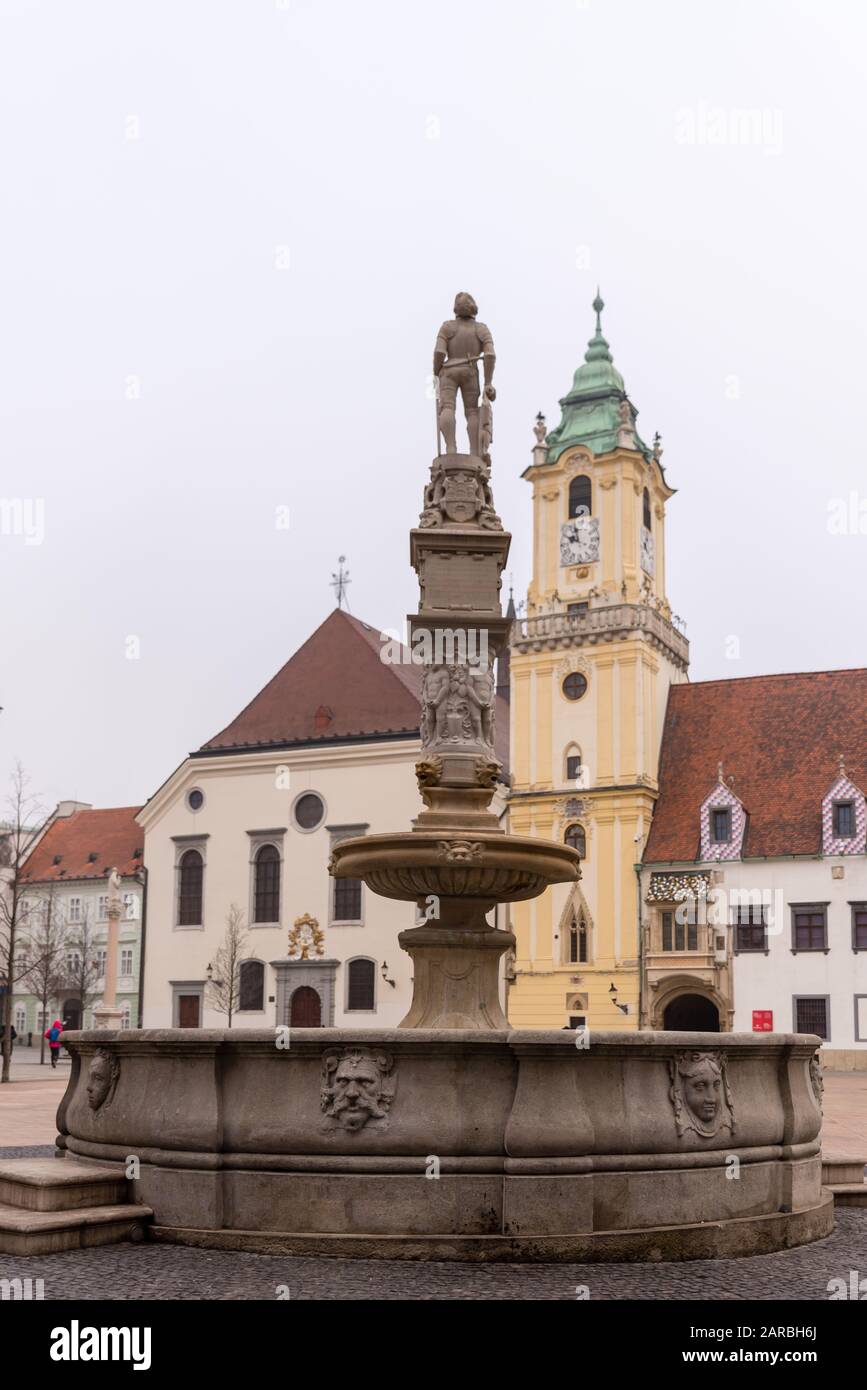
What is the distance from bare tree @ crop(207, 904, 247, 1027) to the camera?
50.4m

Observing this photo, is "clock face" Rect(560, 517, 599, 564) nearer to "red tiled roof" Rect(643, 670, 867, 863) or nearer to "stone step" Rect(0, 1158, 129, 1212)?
"red tiled roof" Rect(643, 670, 867, 863)

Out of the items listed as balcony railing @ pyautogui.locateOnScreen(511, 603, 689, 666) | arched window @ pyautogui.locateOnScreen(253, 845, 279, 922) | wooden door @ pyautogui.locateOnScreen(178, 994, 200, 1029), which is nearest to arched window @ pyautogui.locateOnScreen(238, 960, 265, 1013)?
arched window @ pyautogui.locateOnScreen(253, 845, 279, 922)

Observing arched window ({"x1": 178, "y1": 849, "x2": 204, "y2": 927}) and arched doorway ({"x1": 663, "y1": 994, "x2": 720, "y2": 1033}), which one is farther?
arched window ({"x1": 178, "y1": 849, "x2": 204, "y2": 927})

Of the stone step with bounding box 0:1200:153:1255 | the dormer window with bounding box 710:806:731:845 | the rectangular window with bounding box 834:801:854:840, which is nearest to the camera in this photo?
the stone step with bounding box 0:1200:153:1255

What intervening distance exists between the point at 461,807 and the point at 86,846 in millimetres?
61288

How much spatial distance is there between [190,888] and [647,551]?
65.0ft

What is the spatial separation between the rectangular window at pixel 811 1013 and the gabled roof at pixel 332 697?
1487 centimetres

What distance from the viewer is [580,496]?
175 feet

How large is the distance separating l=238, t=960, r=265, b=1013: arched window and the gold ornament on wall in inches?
57.2

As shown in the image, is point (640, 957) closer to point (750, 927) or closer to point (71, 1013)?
point (750, 927)

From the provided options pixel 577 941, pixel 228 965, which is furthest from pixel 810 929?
pixel 228 965
